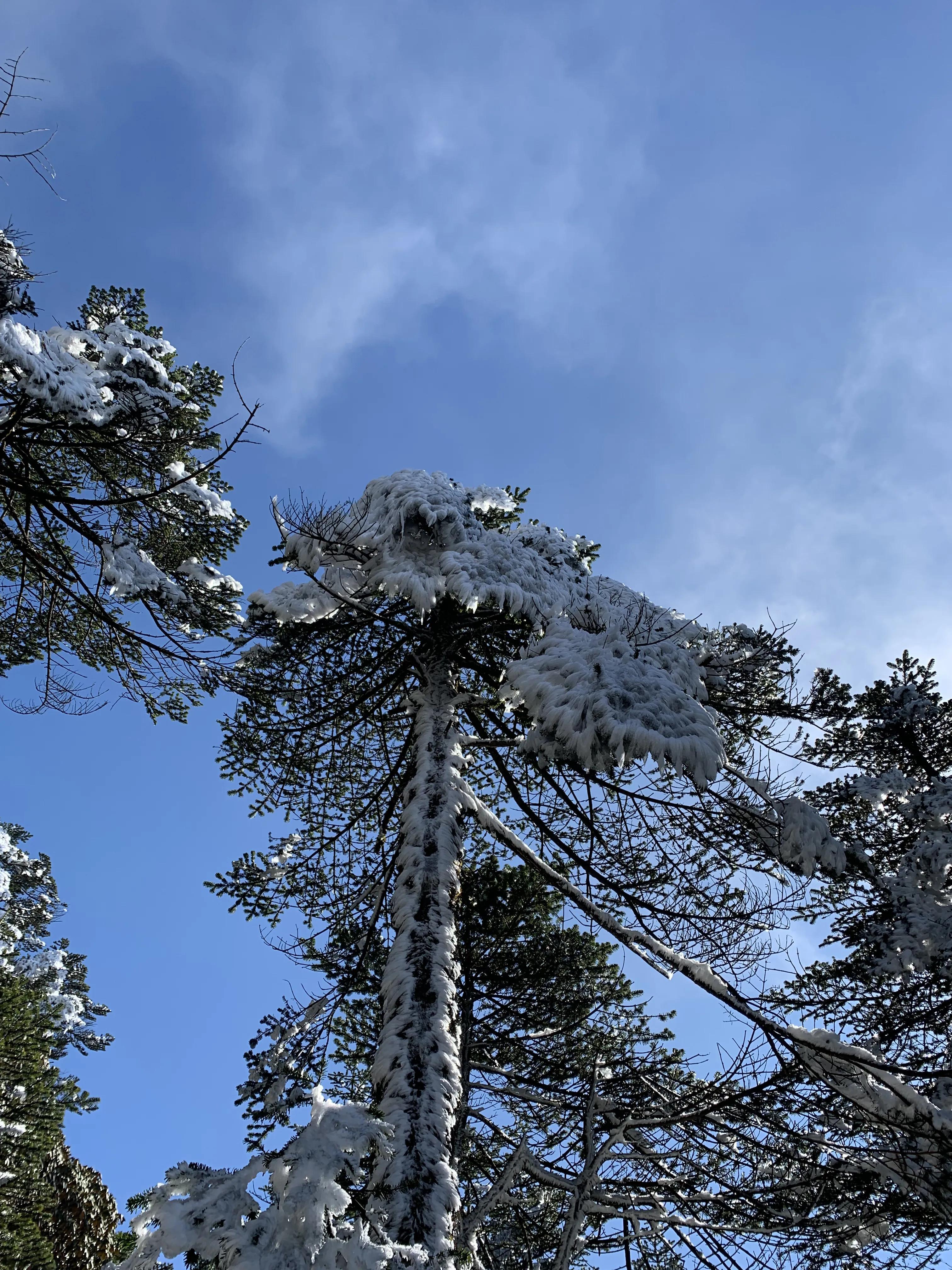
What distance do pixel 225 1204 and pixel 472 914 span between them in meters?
5.10

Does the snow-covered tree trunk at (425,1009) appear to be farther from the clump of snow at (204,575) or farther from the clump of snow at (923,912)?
the clump of snow at (923,912)

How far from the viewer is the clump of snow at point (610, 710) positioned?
17.7 ft

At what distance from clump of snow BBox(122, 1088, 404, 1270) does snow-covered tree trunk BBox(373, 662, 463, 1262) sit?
4.35 ft

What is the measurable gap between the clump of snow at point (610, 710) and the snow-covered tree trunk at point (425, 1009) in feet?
4.26

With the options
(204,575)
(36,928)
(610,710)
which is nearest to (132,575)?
(204,575)

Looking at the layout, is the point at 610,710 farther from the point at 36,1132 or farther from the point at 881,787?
the point at 36,1132

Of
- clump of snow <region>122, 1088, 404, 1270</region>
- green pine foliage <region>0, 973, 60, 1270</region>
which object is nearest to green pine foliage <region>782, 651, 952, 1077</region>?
clump of snow <region>122, 1088, 404, 1270</region>

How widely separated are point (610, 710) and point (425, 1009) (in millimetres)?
2540

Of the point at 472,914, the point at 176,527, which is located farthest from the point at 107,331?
the point at 472,914

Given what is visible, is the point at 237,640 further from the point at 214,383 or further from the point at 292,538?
the point at 214,383

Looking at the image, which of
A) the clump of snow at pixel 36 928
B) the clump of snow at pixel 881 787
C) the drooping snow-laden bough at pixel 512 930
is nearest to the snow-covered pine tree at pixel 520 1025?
the drooping snow-laden bough at pixel 512 930

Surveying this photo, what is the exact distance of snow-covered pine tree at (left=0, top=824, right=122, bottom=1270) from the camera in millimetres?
8492

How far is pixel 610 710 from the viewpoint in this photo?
559 cm

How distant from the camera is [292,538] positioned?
759 centimetres
